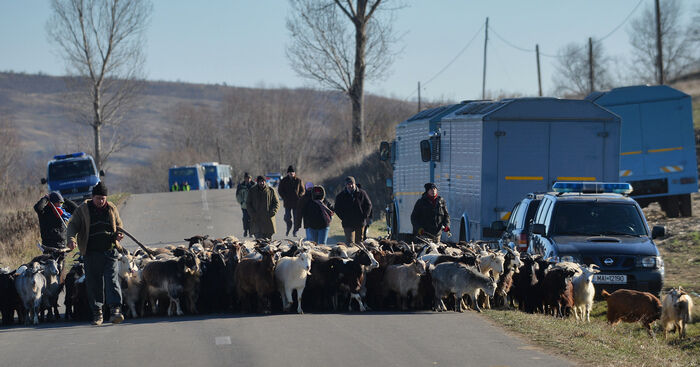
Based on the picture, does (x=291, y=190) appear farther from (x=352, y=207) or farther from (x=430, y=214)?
(x=430, y=214)

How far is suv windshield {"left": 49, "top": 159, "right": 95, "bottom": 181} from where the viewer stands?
41.5 meters

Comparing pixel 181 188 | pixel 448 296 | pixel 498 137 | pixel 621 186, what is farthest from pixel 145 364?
pixel 181 188

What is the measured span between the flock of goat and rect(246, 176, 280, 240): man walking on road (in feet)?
21.8

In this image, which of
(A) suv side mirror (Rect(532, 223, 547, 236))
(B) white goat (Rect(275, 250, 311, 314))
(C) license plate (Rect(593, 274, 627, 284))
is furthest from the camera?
(A) suv side mirror (Rect(532, 223, 547, 236))

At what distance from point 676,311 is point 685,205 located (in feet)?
50.7

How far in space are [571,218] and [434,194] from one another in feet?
10.2

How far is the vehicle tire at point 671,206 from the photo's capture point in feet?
92.1

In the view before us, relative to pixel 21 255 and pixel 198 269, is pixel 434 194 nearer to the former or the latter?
pixel 198 269

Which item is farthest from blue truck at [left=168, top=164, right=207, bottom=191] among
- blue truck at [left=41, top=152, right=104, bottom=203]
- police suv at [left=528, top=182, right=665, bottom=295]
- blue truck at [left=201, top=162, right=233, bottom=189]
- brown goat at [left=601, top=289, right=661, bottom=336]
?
→ brown goat at [left=601, top=289, right=661, bottom=336]

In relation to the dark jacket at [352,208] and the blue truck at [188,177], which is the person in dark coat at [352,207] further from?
the blue truck at [188,177]

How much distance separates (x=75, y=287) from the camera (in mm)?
14117

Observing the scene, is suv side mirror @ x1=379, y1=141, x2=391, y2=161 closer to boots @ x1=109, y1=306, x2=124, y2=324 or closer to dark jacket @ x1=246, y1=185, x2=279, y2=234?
dark jacket @ x1=246, y1=185, x2=279, y2=234

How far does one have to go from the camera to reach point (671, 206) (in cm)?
2819

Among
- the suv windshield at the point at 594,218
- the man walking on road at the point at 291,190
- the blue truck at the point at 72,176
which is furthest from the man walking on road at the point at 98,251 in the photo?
the blue truck at the point at 72,176
